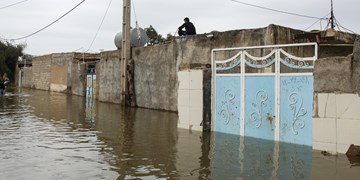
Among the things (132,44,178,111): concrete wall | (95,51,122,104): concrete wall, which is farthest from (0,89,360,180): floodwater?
(95,51,122,104): concrete wall

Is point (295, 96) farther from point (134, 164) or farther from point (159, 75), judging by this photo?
point (159, 75)

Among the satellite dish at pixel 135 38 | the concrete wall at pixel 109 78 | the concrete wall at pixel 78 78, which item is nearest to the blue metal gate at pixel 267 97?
the satellite dish at pixel 135 38

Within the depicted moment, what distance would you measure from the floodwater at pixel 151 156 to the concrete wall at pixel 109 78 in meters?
10.2

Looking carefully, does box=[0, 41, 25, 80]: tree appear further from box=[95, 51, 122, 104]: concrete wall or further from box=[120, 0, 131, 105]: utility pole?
box=[120, 0, 131, 105]: utility pole

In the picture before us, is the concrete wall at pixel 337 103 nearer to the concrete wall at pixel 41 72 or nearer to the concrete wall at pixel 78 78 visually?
the concrete wall at pixel 78 78

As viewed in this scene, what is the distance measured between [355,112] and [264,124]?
2.29 metres

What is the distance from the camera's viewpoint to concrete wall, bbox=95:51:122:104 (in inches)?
850

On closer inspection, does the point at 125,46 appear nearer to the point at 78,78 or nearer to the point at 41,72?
the point at 78,78

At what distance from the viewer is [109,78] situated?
890 inches

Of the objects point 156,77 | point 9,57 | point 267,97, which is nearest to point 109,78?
point 156,77

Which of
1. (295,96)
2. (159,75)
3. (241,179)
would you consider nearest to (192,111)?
(295,96)

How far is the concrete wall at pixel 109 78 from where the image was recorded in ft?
Result: 70.8

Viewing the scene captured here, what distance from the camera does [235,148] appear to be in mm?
8359

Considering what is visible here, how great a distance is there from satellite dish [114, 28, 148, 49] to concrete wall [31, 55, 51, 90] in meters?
16.3
